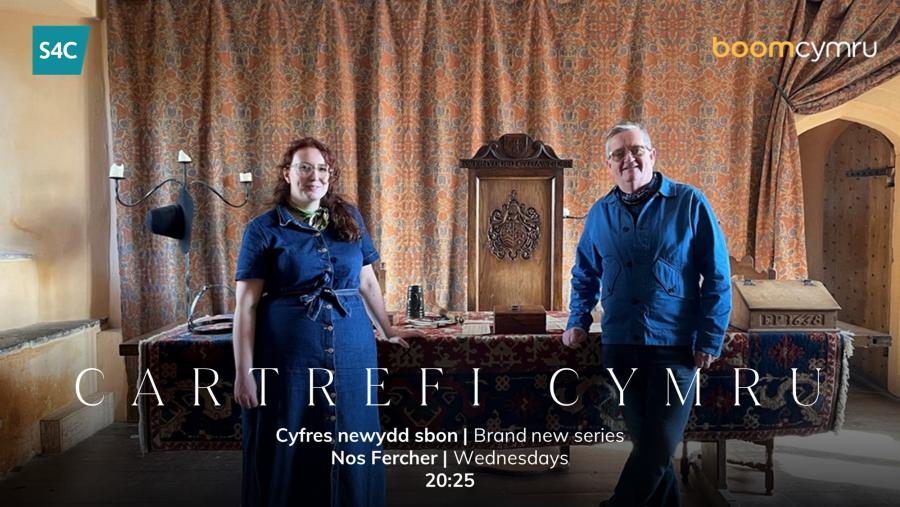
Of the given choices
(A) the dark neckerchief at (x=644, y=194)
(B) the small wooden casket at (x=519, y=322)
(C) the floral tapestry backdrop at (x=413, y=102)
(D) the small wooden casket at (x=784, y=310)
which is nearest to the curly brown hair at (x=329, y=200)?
(B) the small wooden casket at (x=519, y=322)

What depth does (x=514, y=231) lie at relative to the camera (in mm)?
3379

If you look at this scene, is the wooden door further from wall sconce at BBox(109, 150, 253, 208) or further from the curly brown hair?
wall sconce at BBox(109, 150, 253, 208)

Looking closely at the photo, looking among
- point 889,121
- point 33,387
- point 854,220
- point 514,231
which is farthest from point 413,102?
point 854,220

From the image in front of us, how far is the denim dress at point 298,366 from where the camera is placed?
204 centimetres

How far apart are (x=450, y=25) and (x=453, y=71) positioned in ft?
1.03

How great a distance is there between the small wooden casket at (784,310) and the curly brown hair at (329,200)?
1.62m

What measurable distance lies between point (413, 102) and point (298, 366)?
8.35ft

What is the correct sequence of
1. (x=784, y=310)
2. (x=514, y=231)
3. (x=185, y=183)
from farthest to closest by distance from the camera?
(x=185, y=183) < (x=514, y=231) < (x=784, y=310)

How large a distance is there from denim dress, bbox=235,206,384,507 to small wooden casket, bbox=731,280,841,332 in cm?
162

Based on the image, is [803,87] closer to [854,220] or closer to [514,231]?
[854,220]

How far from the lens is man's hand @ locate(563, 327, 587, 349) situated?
7.68 ft

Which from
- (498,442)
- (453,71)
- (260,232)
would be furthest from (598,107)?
(260,232)

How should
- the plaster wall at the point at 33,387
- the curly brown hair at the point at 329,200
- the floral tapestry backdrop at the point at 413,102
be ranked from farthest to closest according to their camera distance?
the floral tapestry backdrop at the point at 413,102 → the plaster wall at the point at 33,387 → the curly brown hair at the point at 329,200

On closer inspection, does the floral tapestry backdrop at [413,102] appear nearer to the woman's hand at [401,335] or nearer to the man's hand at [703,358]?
the woman's hand at [401,335]
